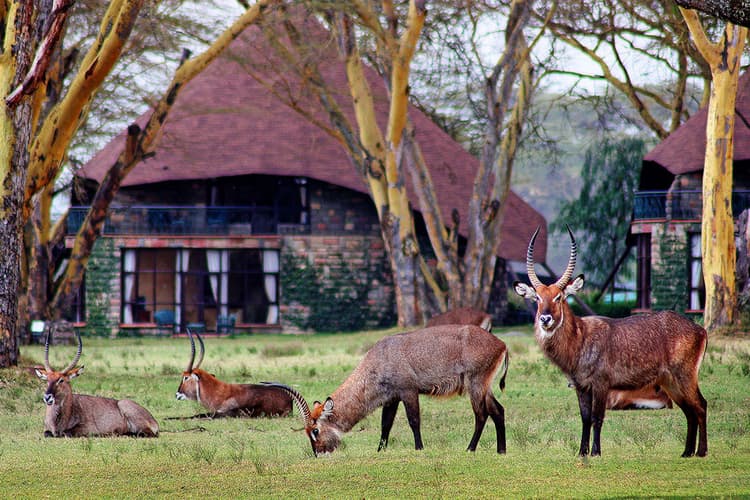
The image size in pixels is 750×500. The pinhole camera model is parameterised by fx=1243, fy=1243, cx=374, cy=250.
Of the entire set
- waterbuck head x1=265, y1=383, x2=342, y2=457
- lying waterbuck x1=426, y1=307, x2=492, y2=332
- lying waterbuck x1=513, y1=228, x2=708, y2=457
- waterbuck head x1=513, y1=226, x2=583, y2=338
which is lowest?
waterbuck head x1=265, y1=383, x2=342, y2=457

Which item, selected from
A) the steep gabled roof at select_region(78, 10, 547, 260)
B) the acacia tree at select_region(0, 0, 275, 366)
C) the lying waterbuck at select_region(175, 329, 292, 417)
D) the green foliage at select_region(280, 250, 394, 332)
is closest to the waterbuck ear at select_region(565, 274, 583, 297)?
the lying waterbuck at select_region(175, 329, 292, 417)

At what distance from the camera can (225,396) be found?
15.7 m

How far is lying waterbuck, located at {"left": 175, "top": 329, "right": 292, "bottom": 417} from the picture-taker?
51.1ft

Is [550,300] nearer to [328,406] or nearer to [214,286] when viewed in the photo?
[328,406]

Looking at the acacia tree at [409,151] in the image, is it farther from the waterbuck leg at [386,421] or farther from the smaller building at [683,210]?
the waterbuck leg at [386,421]

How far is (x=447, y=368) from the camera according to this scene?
448 inches

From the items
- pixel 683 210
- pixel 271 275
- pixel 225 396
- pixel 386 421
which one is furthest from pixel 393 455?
pixel 271 275

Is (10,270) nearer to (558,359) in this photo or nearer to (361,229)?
(558,359)

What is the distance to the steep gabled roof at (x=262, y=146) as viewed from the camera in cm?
4072

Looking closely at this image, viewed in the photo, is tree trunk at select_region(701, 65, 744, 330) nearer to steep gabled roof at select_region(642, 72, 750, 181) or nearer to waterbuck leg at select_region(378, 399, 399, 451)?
steep gabled roof at select_region(642, 72, 750, 181)

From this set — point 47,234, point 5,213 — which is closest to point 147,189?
point 47,234

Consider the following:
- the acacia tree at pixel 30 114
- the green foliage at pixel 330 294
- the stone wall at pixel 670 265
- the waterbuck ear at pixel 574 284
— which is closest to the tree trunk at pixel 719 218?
the stone wall at pixel 670 265

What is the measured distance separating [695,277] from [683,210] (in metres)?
2.10

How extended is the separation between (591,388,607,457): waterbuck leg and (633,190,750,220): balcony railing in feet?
89.2
